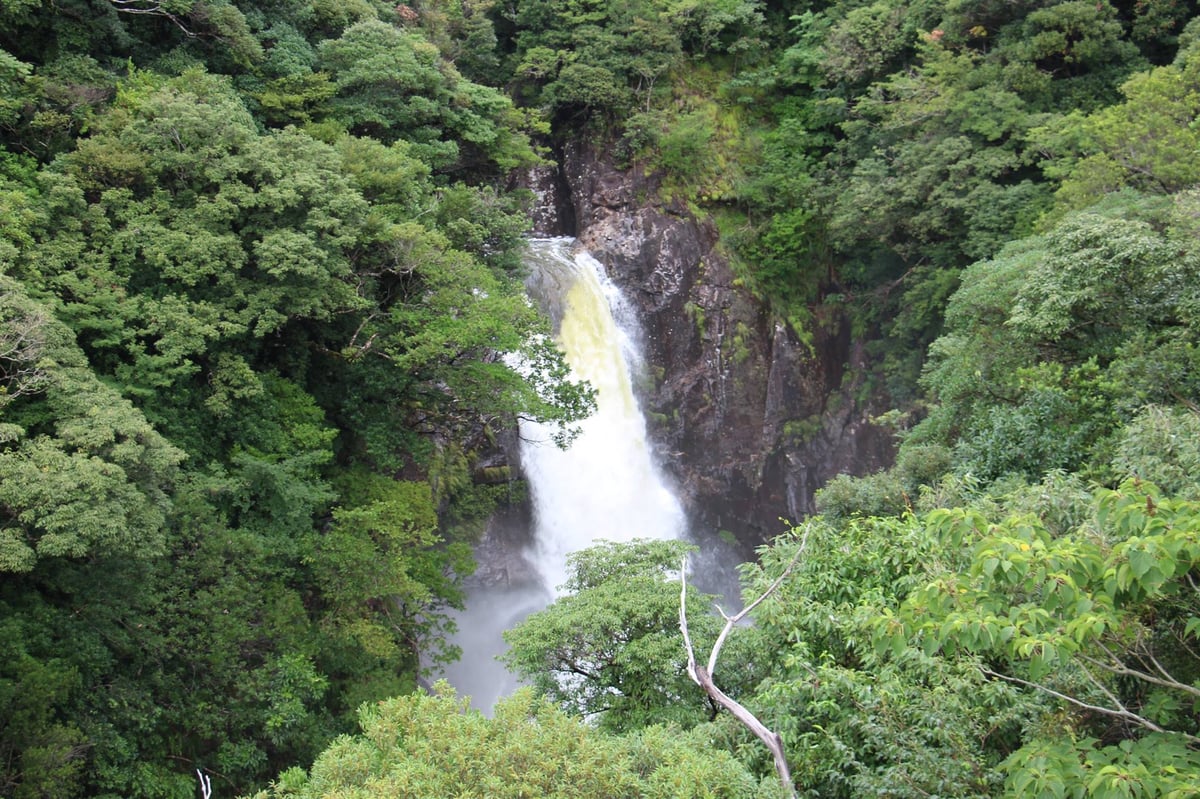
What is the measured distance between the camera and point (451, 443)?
53.3ft

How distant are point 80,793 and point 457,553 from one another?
5979mm

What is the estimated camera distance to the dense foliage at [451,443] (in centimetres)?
536

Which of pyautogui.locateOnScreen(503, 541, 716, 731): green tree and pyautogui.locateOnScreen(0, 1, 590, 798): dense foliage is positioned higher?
pyautogui.locateOnScreen(0, 1, 590, 798): dense foliage

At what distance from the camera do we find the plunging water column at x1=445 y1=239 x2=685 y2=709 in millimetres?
17312

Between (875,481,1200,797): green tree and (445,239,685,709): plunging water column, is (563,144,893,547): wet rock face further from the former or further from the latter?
(875,481,1200,797): green tree

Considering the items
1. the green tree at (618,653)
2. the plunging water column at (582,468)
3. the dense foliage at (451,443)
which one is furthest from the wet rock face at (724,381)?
the green tree at (618,653)

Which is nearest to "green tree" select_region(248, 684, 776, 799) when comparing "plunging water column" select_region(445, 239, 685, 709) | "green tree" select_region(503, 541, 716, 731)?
"green tree" select_region(503, 541, 716, 731)

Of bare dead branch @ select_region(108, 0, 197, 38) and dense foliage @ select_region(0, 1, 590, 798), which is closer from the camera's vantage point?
dense foliage @ select_region(0, 1, 590, 798)

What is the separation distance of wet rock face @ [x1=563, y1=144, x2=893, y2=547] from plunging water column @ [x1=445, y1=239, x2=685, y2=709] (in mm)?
753

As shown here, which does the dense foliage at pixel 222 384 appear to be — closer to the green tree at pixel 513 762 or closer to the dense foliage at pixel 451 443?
the dense foliage at pixel 451 443

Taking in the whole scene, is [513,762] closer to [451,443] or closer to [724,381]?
[451,443]

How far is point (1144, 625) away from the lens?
4863 millimetres

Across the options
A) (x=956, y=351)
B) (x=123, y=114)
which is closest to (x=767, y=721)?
(x=956, y=351)

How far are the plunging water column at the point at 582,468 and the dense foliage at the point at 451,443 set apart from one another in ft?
5.44
